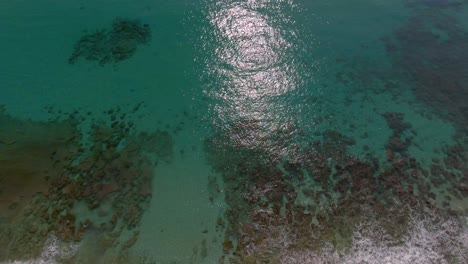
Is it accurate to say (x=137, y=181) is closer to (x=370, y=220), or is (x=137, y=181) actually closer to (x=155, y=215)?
(x=155, y=215)

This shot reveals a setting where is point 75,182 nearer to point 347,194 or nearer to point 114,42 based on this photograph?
point 114,42

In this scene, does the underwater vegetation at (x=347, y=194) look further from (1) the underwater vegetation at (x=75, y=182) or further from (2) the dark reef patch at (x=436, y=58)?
(1) the underwater vegetation at (x=75, y=182)

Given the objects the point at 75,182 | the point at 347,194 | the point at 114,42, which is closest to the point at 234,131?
the point at 347,194

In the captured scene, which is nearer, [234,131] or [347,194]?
[347,194]

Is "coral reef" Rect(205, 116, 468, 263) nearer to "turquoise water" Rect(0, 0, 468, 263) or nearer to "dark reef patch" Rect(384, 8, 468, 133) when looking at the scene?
"turquoise water" Rect(0, 0, 468, 263)

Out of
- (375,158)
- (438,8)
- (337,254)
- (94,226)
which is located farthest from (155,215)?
(438,8)

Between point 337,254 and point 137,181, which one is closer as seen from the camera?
point 337,254

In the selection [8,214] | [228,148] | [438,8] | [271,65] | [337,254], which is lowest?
[8,214]
